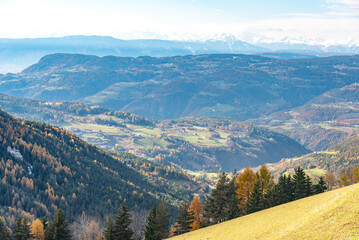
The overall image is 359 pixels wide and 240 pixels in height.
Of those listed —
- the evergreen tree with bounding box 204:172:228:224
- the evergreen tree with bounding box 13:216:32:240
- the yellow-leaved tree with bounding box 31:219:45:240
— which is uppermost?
the evergreen tree with bounding box 204:172:228:224

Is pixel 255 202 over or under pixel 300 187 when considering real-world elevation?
under

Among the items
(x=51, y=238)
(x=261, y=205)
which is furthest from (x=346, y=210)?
(x=51, y=238)

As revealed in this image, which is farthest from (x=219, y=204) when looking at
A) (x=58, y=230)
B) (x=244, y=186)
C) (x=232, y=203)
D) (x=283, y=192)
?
(x=58, y=230)

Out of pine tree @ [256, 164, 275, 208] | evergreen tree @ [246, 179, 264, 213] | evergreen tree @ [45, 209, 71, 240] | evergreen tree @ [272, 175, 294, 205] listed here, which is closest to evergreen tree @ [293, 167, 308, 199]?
evergreen tree @ [272, 175, 294, 205]

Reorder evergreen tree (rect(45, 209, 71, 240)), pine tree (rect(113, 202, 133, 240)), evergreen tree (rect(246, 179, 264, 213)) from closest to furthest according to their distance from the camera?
1. pine tree (rect(113, 202, 133, 240))
2. evergreen tree (rect(45, 209, 71, 240))
3. evergreen tree (rect(246, 179, 264, 213))

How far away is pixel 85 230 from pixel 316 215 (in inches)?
3981

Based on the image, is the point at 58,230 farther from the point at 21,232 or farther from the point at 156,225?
the point at 156,225

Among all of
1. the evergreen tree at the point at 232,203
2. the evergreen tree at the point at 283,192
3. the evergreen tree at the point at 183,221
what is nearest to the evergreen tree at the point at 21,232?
the evergreen tree at the point at 183,221

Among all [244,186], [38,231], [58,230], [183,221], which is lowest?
[38,231]

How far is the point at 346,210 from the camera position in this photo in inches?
1681

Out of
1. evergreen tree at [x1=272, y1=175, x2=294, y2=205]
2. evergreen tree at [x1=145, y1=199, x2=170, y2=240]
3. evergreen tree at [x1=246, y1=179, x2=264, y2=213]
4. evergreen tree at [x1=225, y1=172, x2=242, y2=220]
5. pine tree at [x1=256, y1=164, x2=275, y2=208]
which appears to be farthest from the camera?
evergreen tree at [x1=272, y1=175, x2=294, y2=205]

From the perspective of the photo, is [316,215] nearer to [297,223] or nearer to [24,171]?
[297,223]

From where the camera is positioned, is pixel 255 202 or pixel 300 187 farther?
pixel 300 187

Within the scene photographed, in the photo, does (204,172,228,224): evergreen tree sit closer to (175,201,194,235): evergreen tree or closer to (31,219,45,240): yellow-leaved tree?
(175,201,194,235): evergreen tree
